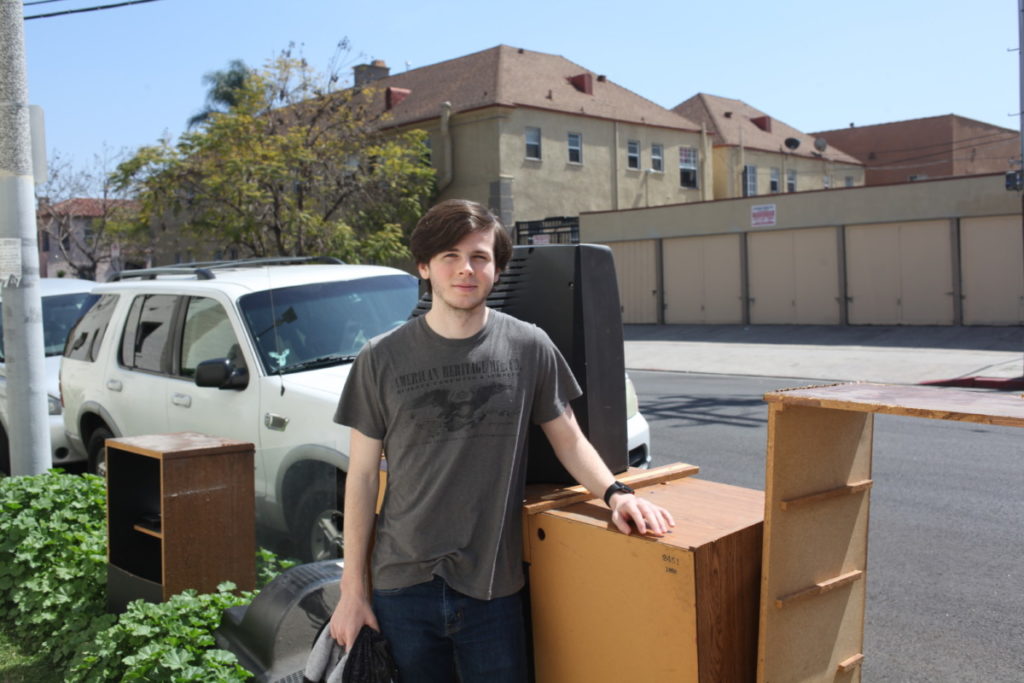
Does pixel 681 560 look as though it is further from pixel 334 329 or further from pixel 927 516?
pixel 927 516

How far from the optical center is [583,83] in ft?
121

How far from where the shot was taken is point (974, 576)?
550 cm

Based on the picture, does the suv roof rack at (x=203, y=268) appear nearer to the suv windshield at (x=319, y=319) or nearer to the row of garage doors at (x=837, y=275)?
the suv windshield at (x=319, y=319)

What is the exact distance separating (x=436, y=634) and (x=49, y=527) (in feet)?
11.7

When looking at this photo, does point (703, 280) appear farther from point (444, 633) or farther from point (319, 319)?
point (444, 633)

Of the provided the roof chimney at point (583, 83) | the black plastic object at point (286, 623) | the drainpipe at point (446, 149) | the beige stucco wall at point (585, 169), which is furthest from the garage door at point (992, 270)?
the black plastic object at point (286, 623)

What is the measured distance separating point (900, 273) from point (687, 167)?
1574 cm

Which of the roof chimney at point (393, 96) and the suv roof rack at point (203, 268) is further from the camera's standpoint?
the roof chimney at point (393, 96)

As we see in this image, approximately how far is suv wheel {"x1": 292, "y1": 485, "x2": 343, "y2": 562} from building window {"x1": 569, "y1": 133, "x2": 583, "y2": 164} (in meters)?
31.0

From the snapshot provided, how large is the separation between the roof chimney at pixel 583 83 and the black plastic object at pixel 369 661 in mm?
35853

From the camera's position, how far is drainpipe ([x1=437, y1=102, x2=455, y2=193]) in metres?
33.8

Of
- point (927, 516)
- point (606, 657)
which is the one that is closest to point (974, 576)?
point (927, 516)

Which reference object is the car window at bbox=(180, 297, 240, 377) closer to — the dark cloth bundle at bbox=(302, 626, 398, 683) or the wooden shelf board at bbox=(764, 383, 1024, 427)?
the dark cloth bundle at bbox=(302, 626, 398, 683)

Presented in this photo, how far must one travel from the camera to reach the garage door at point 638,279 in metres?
30.6
